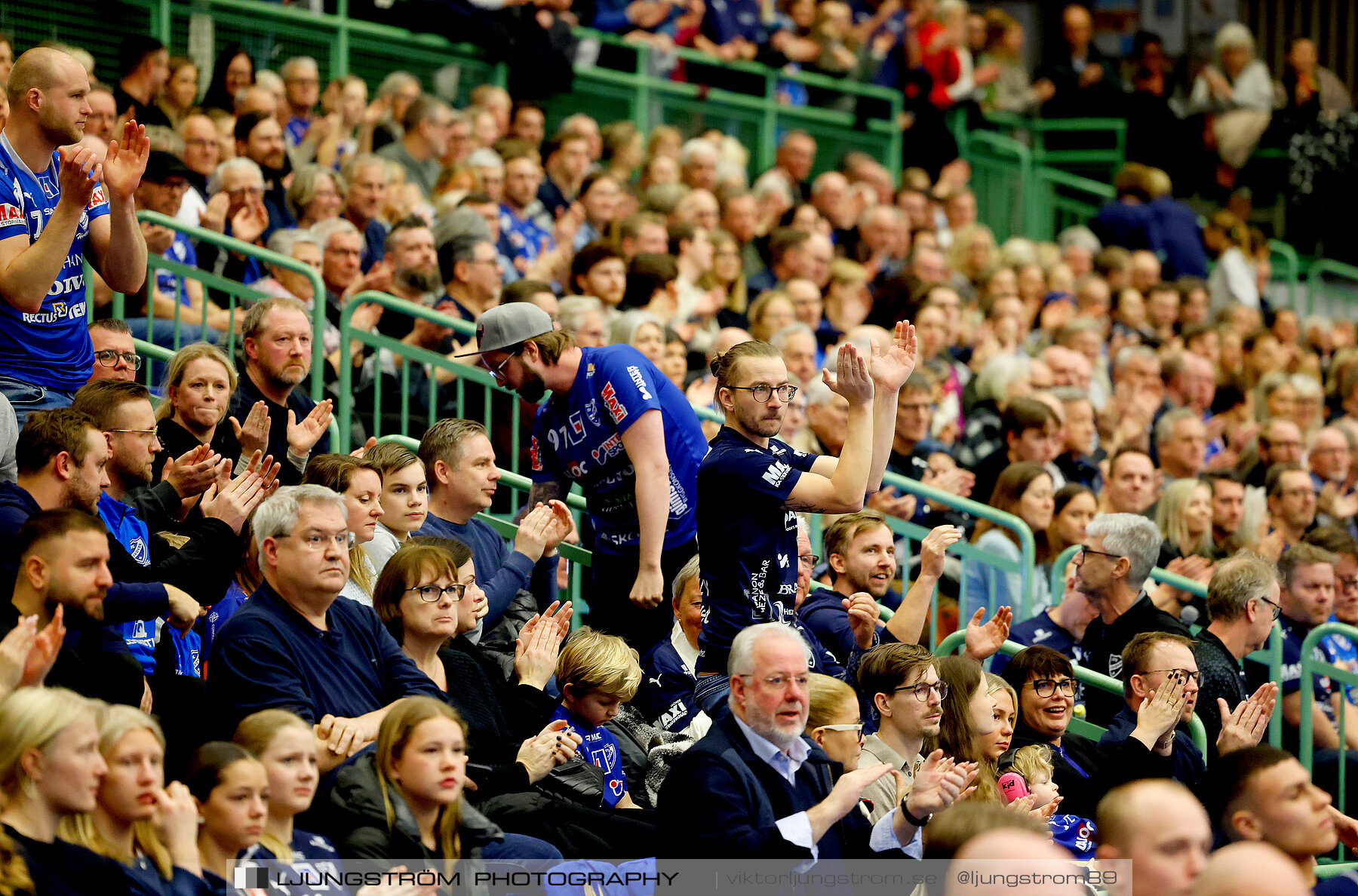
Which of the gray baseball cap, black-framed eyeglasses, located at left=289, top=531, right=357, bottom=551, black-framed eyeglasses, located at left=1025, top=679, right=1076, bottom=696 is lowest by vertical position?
black-framed eyeglasses, located at left=1025, top=679, right=1076, bottom=696

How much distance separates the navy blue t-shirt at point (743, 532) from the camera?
6059 mm

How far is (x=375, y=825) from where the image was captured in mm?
4898

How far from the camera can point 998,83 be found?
60.5 ft

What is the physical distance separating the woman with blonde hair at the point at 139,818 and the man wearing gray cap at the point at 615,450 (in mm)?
2599

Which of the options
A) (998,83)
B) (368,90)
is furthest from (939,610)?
(998,83)

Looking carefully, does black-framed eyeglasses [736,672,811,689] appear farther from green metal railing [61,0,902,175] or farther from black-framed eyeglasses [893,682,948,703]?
green metal railing [61,0,902,175]

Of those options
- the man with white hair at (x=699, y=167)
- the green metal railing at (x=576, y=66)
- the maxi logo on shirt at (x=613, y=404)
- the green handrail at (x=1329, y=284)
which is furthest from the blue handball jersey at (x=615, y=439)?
the green handrail at (x=1329, y=284)

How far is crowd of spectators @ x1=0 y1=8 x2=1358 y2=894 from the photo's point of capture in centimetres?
491

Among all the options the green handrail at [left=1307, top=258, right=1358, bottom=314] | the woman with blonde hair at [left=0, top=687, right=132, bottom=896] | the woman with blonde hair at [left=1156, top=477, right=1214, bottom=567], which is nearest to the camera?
the woman with blonde hair at [left=0, top=687, right=132, bottom=896]

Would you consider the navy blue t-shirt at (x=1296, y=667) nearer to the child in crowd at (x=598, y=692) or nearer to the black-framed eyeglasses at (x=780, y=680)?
the child in crowd at (x=598, y=692)

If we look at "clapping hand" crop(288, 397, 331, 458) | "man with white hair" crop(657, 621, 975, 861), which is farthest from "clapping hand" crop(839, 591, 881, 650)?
"clapping hand" crop(288, 397, 331, 458)

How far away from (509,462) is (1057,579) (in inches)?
109

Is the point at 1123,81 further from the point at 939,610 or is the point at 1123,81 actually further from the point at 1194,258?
the point at 939,610

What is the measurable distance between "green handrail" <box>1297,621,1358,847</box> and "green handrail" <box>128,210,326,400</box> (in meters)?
4.81
